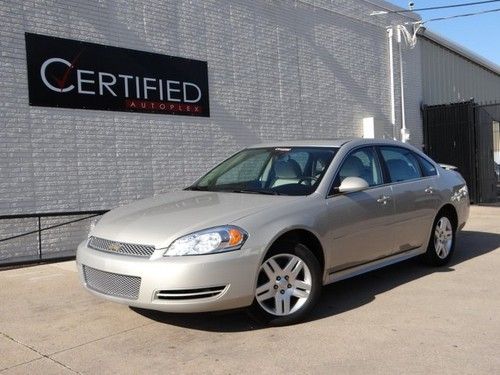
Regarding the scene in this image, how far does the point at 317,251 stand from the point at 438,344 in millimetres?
1263

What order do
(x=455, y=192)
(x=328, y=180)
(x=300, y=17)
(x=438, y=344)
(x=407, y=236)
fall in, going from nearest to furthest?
(x=438, y=344), (x=328, y=180), (x=407, y=236), (x=455, y=192), (x=300, y=17)

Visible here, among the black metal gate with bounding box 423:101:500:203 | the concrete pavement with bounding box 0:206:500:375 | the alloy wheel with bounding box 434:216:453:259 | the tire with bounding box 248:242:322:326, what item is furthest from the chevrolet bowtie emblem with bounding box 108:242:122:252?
the black metal gate with bounding box 423:101:500:203

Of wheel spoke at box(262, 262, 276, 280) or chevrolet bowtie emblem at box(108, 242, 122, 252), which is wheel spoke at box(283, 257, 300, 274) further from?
chevrolet bowtie emblem at box(108, 242, 122, 252)

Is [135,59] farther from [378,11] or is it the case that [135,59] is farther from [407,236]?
[378,11]

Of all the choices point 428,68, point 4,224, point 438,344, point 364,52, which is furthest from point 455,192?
point 428,68

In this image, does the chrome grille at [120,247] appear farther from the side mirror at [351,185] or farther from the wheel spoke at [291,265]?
the side mirror at [351,185]

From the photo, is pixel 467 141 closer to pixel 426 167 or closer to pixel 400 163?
pixel 426 167

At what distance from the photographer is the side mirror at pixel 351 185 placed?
5.12 metres

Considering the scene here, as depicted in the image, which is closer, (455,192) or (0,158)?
(455,192)

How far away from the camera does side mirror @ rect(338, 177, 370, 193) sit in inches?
202

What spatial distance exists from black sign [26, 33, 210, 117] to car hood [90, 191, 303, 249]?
4.24m

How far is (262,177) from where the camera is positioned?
220 inches

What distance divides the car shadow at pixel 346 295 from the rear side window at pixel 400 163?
110 cm

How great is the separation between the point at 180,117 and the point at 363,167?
5.39m
